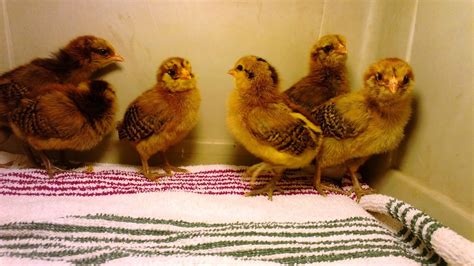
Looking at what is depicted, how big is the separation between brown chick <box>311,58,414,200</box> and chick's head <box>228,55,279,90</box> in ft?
0.83

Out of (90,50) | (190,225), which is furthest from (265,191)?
(90,50)

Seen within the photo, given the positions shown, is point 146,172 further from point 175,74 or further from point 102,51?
point 102,51

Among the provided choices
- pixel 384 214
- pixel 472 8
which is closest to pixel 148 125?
pixel 384 214

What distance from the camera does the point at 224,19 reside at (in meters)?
1.67

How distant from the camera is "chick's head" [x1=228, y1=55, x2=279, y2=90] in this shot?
4.68ft

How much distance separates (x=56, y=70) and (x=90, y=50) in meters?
0.18

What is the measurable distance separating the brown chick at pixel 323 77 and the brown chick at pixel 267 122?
0.76 ft

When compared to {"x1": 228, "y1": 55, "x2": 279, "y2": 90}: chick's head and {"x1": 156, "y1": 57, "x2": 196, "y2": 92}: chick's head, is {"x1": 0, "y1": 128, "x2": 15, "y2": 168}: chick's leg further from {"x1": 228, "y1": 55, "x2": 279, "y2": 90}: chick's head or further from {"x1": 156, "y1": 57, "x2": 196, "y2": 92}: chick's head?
{"x1": 228, "y1": 55, "x2": 279, "y2": 90}: chick's head

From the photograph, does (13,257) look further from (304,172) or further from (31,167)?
(304,172)

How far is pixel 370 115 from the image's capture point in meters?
1.45

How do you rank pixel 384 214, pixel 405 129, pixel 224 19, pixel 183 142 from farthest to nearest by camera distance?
pixel 183 142 → pixel 224 19 → pixel 405 129 → pixel 384 214

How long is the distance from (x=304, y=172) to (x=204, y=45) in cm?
77

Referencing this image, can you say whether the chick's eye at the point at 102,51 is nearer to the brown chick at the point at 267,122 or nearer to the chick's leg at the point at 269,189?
the brown chick at the point at 267,122

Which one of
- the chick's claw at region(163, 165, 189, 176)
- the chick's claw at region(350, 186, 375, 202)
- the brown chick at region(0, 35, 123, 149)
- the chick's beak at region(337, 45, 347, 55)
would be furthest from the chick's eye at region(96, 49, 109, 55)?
the chick's claw at region(350, 186, 375, 202)
